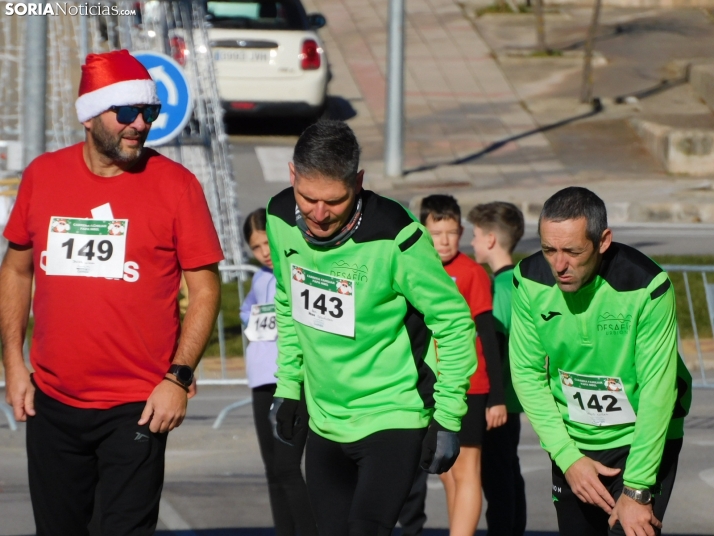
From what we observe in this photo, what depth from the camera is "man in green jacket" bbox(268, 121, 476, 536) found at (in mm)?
4387

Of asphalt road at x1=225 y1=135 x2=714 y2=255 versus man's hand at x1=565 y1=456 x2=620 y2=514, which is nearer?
man's hand at x1=565 y1=456 x2=620 y2=514

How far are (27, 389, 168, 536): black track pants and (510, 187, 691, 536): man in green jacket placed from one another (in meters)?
1.36

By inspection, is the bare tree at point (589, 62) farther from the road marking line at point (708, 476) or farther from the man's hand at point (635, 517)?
the man's hand at point (635, 517)

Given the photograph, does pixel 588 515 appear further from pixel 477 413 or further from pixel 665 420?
pixel 477 413

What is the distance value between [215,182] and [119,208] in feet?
27.4

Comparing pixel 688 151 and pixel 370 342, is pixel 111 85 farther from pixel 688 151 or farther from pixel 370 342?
pixel 688 151

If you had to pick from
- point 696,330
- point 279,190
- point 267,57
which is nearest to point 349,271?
point 696,330

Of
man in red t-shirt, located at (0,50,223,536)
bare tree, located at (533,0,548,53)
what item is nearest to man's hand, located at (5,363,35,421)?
man in red t-shirt, located at (0,50,223,536)

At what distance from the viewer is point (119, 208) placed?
4453 mm

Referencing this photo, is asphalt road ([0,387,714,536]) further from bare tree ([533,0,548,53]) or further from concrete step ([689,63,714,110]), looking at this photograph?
bare tree ([533,0,548,53])

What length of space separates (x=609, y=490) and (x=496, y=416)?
1442mm

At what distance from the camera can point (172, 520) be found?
21.8 feet

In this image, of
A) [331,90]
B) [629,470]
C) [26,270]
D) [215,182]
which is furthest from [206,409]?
[331,90]

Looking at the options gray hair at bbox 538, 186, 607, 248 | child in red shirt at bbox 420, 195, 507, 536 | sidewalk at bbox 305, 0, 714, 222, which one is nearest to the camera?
gray hair at bbox 538, 186, 607, 248
